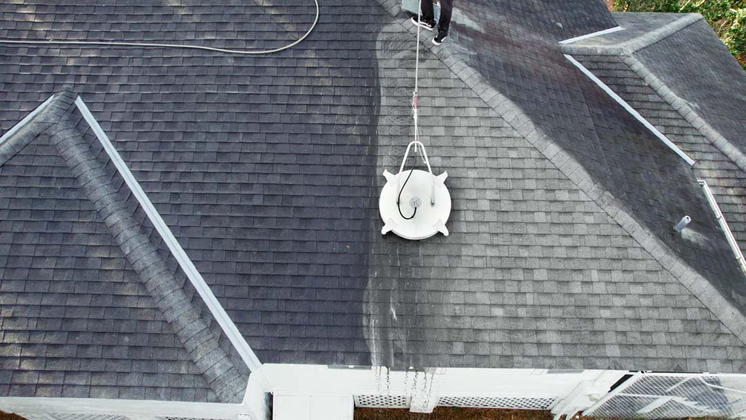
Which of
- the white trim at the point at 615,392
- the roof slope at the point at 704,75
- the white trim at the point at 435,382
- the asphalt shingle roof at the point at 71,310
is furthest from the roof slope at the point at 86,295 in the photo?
the roof slope at the point at 704,75

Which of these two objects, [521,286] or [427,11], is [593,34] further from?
[521,286]

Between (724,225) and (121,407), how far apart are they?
44.1 ft

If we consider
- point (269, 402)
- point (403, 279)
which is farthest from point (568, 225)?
point (269, 402)

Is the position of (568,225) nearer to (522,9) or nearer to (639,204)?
(639,204)

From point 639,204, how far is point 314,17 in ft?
26.7

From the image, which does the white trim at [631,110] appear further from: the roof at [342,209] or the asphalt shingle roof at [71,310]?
the asphalt shingle roof at [71,310]

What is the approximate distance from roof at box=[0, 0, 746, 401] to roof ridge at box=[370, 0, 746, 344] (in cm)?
3

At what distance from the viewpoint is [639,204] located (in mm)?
10250

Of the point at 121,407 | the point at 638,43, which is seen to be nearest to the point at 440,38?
the point at 638,43

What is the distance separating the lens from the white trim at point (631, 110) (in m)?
12.1

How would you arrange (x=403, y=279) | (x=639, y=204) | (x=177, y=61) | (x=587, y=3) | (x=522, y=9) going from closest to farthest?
(x=403, y=279), (x=639, y=204), (x=177, y=61), (x=522, y=9), (x=587, y=3)

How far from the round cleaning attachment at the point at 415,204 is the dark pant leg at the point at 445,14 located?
8.65ft

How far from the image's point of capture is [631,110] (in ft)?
40.7

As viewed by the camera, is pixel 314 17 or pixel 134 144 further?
pixel 314 17
